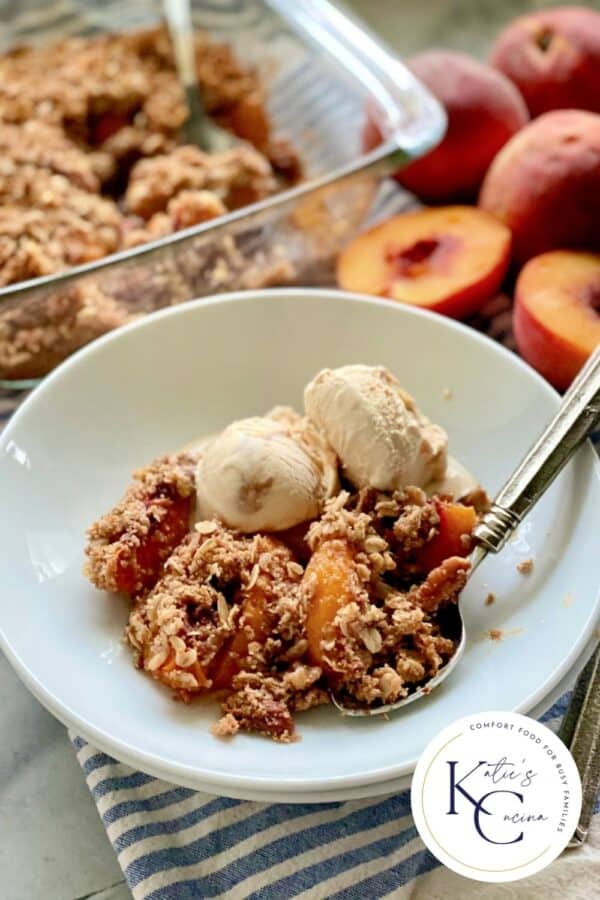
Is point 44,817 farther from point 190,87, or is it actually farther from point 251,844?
point 190,87

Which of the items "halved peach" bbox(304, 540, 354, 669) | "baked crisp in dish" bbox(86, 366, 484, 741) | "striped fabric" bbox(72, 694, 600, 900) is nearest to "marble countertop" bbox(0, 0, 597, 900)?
"striped fabric" bbox(72, 694, 600, 900)

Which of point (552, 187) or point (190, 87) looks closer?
point (552, 187)

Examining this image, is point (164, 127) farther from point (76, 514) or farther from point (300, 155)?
point (76, 514)

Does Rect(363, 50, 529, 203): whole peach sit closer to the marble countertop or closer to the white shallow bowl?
the white shallow bowl

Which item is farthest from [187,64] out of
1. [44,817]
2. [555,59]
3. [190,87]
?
[44,817]

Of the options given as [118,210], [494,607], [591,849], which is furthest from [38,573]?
[118,210]

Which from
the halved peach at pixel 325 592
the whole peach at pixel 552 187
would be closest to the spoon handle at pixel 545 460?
the halved peach at pixel 325 592
